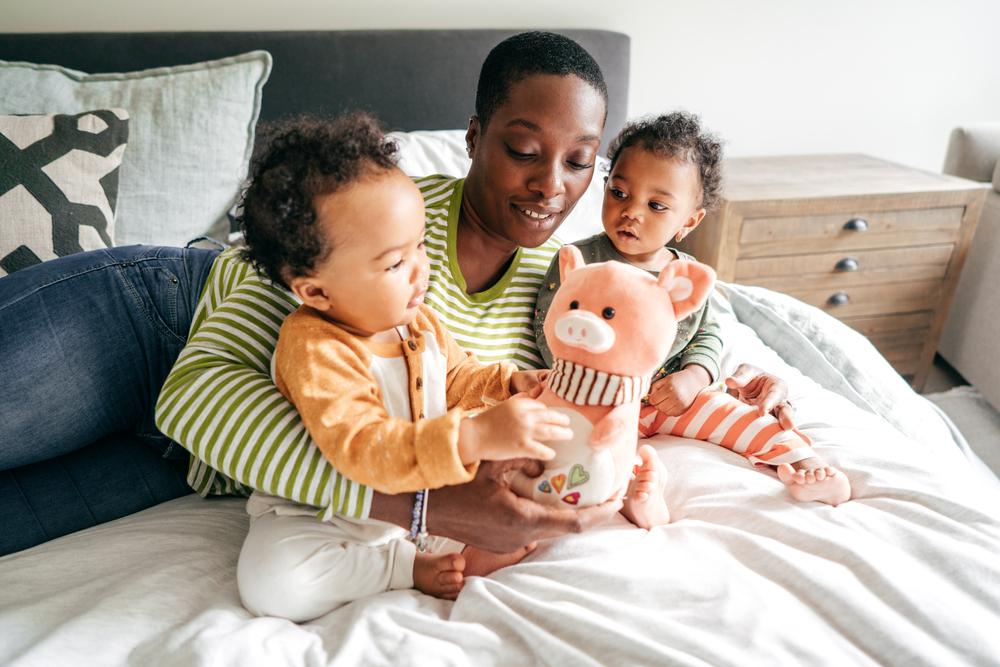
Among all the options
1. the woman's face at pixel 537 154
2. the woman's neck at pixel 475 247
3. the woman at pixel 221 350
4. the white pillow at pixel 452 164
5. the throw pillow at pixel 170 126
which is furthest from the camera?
the white pillow at pixel 452 164

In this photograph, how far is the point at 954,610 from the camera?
77cm

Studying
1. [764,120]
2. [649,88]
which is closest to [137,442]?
[649,88]

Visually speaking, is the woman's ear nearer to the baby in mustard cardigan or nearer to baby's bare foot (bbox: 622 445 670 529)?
the baby in mustard cardigan

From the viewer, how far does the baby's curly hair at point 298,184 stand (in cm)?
81

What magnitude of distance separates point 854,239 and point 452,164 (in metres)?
1.24

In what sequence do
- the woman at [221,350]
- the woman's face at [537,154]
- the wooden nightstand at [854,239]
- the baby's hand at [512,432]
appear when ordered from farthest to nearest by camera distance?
the wooden nightstand at [854,239]
the woman's face at [537,154]
the woman at [221,350]
the baby's hand at [512,432]

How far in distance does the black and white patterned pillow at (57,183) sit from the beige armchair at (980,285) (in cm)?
247

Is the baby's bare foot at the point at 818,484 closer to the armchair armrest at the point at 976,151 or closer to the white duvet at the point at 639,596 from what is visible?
the white duvet at the point at 639,596

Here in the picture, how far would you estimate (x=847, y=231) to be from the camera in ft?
6.87

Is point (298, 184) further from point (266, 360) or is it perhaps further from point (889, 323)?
point (889, 323)

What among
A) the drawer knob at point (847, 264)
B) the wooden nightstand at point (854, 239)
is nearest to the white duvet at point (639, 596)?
the wooden nightstand at point (854, 239)

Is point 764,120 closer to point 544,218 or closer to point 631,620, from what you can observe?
point 544,218

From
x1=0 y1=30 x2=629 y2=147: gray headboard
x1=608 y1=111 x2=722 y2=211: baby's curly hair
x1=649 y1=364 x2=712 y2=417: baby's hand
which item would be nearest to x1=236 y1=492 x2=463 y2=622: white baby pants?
x1=649 y1=364 x2=712 y2=417: baby's hand

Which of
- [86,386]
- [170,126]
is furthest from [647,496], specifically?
[170,126]
